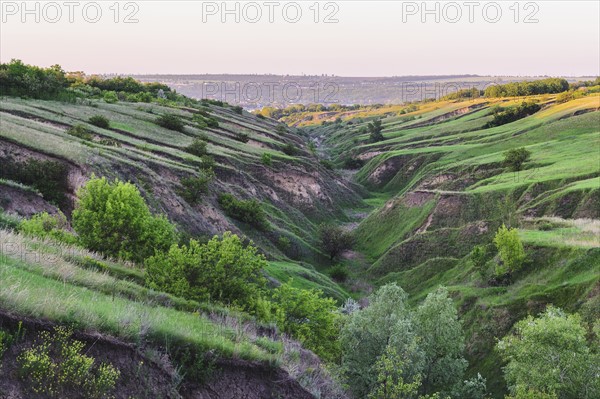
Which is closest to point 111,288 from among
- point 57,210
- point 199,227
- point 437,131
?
point 57,210

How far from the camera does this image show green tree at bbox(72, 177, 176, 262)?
20109 mm

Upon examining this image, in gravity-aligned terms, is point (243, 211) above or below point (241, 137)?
below

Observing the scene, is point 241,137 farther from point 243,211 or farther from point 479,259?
point 479,259

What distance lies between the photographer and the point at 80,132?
41812 mm

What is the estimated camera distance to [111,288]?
541 inches

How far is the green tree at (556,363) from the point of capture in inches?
678

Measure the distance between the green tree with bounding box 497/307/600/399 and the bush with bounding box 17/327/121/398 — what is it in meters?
14.6

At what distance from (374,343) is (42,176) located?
2181 cm

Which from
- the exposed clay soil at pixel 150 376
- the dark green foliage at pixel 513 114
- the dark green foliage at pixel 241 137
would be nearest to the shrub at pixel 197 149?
the dark green foliage at pixel 241 137

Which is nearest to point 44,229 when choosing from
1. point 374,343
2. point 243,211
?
point 374,343

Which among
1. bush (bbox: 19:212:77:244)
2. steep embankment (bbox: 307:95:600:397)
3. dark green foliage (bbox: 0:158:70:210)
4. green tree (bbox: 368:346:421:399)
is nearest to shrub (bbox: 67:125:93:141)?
dark green foliage (bbox: 0:158:70:210)

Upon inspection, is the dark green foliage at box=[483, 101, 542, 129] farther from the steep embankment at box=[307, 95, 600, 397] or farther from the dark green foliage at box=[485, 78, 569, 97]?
the dark green foliage at box=[485, 78, 569, 97]

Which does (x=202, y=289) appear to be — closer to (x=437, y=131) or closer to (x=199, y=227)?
(x=199, y=227)

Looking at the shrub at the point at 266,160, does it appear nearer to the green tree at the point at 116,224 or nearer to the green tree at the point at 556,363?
the green tree at the point at 116,224
